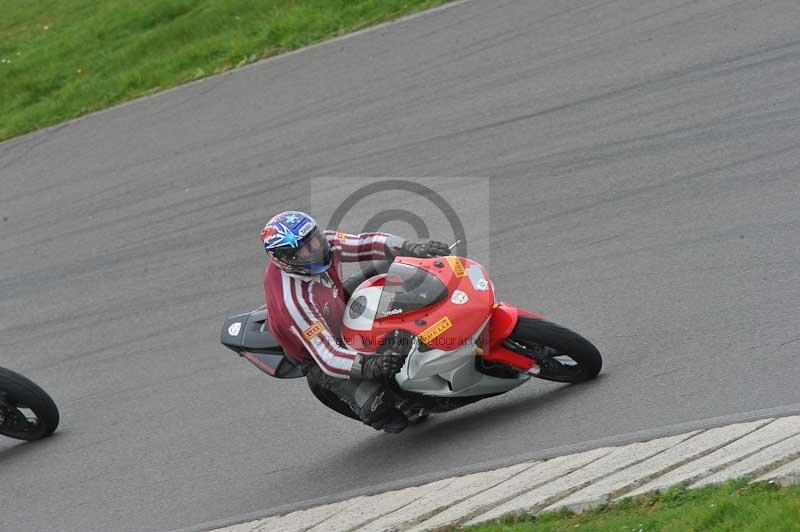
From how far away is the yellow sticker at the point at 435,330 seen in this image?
6.86 m

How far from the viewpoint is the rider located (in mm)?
6867

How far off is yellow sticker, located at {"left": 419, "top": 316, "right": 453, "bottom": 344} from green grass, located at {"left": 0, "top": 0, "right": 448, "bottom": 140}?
376 inches

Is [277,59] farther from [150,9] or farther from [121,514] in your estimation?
[121,514]

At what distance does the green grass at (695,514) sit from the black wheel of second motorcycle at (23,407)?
177 inches

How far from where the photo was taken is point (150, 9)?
19.9m

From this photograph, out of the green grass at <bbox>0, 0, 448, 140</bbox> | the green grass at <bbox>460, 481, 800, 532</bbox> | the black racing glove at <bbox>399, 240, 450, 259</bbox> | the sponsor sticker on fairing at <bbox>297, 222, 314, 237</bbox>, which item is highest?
the green grass at <bbox>0, 0, 448, 140</bbox>

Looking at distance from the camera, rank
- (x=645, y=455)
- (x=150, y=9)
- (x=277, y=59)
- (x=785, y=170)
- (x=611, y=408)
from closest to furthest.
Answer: (x=645, y=455), (x=611, y=408), (x=785, y=170), (x=277, y=59), (x=150, y=9)

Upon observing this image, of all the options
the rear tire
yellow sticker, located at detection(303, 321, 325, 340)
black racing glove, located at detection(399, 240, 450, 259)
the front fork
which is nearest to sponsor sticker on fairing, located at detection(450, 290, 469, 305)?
the front fork

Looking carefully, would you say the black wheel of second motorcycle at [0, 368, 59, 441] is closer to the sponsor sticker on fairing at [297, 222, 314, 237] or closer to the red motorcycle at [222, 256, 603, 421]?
the red motorcycle at [222, 256, 603, 421]

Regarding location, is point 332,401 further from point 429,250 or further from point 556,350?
point 556,350

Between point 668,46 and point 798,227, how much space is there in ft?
14.7

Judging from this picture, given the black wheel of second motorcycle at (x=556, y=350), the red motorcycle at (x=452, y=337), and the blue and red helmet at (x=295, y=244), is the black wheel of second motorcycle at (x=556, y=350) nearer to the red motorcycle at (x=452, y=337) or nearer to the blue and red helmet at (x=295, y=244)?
the red motorcycle at (x=452, y=337)

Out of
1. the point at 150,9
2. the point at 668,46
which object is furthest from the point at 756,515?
the point at 150,9

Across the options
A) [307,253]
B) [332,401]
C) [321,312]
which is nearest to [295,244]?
[307,253]
